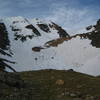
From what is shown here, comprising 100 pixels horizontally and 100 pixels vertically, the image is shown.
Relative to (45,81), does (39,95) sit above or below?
below

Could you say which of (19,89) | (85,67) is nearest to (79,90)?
(19,89)

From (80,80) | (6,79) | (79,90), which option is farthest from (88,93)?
(6,79)

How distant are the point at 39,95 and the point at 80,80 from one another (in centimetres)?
643

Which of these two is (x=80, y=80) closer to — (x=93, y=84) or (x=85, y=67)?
(x=93, y=84)

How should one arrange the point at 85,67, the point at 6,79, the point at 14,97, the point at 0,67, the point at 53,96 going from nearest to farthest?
the point at 0,67 < the point at 14,97 < the point at 53,96 < the point at 6,79 < the point at 85,67

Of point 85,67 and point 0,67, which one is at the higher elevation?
point 85,67

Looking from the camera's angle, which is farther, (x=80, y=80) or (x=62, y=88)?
(x=80, y=80)

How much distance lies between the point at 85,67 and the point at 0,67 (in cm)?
16627

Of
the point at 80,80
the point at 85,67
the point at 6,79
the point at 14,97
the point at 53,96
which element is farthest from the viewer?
the point at 85,67

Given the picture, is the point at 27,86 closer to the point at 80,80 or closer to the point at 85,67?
the point at 80,80

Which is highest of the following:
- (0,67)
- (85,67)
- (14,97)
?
(85,67)

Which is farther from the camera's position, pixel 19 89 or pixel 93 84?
pixel 93 84

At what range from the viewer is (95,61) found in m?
185

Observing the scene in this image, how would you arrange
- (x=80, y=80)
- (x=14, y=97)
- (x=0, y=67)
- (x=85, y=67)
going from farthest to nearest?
1. (x=85, y=67)
2. (x=80, y=80)
3. (x=14, y=97)
4. (x=0, y=67)
